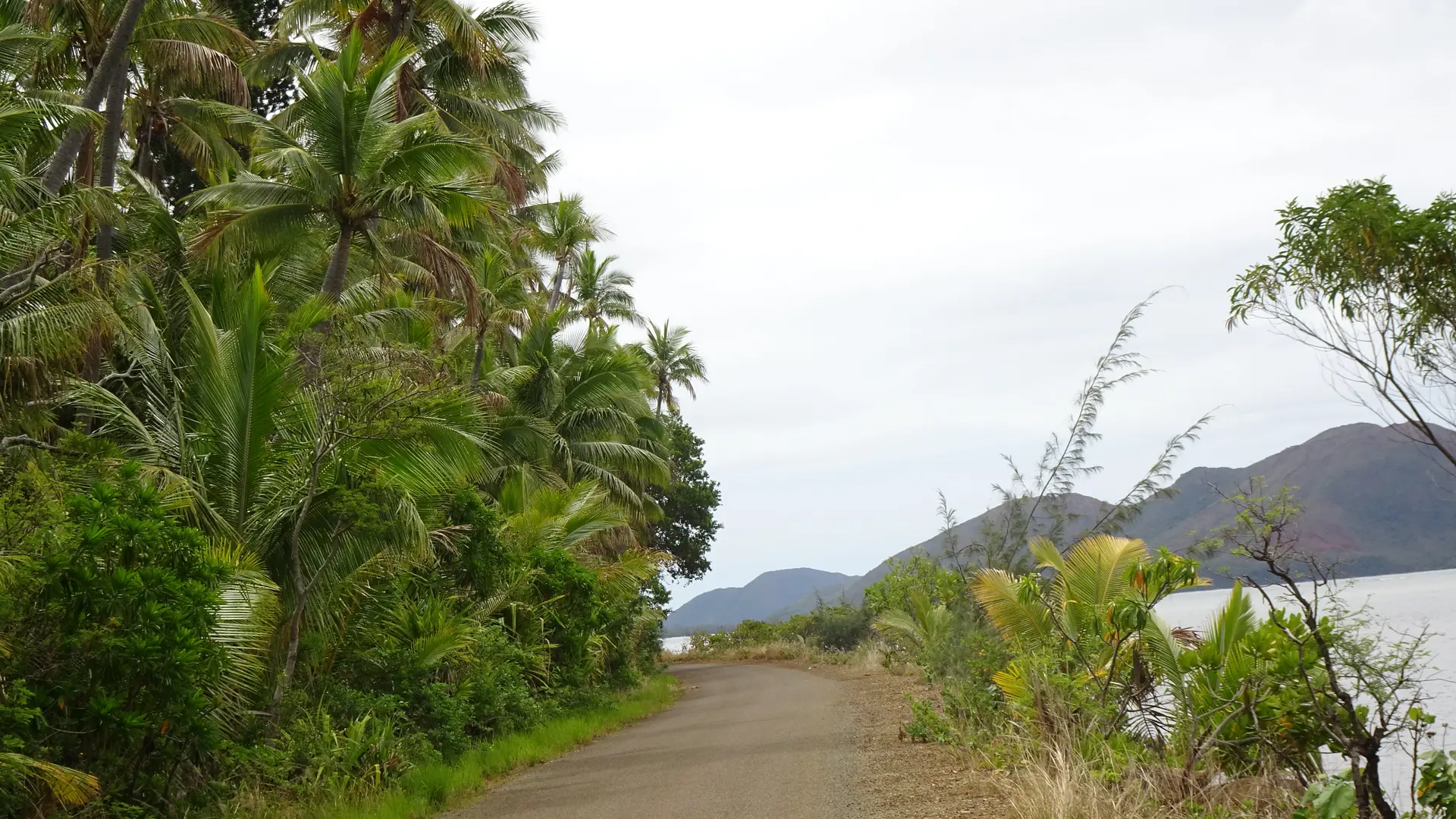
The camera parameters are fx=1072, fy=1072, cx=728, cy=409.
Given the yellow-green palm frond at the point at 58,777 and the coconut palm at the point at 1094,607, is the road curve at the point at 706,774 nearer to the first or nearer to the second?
the coconut palm at the point at 1094,607

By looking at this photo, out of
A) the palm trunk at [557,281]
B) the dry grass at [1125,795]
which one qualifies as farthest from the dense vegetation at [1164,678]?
the palm trunk at [557,281]

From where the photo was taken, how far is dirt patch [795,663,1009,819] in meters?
8.35

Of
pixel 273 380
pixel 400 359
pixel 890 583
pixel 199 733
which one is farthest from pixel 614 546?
pixel 199 733

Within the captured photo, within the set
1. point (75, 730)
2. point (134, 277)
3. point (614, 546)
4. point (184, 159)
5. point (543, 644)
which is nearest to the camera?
point (75, 730)

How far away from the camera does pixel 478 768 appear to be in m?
11.2

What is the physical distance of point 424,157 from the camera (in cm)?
1480

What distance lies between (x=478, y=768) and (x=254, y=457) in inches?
154

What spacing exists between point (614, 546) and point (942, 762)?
1797 centimetres

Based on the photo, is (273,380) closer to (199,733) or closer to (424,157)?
(199,733)

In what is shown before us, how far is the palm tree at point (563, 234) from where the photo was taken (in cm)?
3291

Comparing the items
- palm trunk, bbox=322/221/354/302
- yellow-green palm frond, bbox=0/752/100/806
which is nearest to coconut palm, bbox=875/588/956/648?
palm trunk, bbox=322/221/354/302

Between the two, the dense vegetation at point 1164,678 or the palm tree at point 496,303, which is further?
the palm tree at point 496,303

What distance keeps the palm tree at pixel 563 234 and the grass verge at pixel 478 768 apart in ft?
59.4

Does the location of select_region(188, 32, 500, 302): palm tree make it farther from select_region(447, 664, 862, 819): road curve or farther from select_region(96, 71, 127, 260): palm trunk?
select_region(447, 664, 862, 819): road curve
